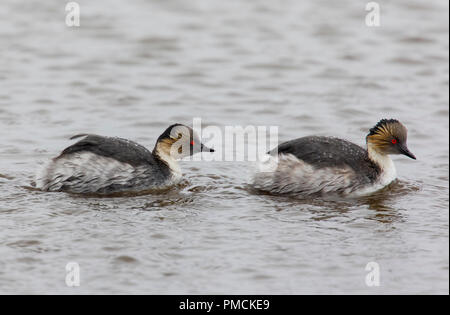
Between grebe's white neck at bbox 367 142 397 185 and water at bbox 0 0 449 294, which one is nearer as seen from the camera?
water at bbox 0 0 449 294

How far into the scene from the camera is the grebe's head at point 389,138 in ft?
31.3

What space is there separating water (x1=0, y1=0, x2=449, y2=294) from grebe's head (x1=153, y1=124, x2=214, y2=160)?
1.13ft

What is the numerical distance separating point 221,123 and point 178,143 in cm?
257

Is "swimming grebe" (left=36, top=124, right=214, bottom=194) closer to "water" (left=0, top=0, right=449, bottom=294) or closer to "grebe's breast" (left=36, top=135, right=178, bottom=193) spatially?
"grebe's breast" (left=36, top=135, right=178, bottom=193)

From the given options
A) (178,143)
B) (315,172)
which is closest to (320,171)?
(315,172)

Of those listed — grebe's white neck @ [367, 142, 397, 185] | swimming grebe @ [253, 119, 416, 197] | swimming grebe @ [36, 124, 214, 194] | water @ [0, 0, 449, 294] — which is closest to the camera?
water @ [0, 0, 449, 294]

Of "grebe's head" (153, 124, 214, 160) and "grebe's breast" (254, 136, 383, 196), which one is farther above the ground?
"grebe's head" (153, 124, 214, 160)

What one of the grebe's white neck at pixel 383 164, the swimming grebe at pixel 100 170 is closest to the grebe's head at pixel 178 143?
the swimming grebe at pixel 100 170

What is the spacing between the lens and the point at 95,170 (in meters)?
8.96

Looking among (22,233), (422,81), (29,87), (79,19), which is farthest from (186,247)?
(79,19)

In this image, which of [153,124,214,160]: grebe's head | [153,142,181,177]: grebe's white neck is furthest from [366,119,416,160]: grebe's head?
[153,142,181,177]: grebe's white neck

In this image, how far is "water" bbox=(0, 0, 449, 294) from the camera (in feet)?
23.4

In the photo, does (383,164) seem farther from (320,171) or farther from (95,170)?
(95,170)

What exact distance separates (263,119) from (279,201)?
11.2 feet
